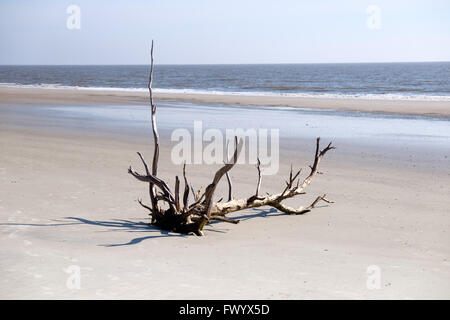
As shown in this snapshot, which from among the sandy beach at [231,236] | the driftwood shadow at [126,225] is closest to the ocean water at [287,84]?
the sandy beach at [231,236]

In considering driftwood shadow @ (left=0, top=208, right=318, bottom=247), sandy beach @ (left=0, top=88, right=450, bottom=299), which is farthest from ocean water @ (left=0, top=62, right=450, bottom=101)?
driftwood shadow @ (left=0, top=208, right=318, bottom=247)

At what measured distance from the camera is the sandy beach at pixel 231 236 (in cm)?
387

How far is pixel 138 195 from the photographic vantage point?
7.05 m

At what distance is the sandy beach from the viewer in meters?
3.87

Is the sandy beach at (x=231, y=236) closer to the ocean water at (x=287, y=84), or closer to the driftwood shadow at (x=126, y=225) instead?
the driftwood shadow at (x=126, y=225)

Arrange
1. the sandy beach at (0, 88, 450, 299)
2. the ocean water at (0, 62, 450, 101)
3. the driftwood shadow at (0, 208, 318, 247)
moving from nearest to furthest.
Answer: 1. the sandy beach at (0, 88, 450, 299)
2. the driftwood shadow at (0, 208, 318, 247)
3. the ocean water at (0, 62, 450, 101)

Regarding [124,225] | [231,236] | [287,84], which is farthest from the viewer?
[287,84]

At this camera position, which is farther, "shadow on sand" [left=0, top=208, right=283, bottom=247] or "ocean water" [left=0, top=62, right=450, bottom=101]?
"ocean water" [left=0, top=62, right=450, bottom=101]

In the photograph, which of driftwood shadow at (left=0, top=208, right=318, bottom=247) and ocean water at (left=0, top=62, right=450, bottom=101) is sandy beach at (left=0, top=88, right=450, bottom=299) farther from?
ocean water at (left=0, top=62, right=450, bottom=101)

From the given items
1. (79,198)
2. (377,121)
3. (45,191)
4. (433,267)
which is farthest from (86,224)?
(377,121)

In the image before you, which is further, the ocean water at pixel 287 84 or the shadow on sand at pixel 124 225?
the ocean water at pixel 287 84

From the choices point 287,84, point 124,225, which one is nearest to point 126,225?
point 124,225

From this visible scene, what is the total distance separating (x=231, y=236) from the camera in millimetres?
5367

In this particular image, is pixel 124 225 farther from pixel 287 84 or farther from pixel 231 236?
pixel 287 84
